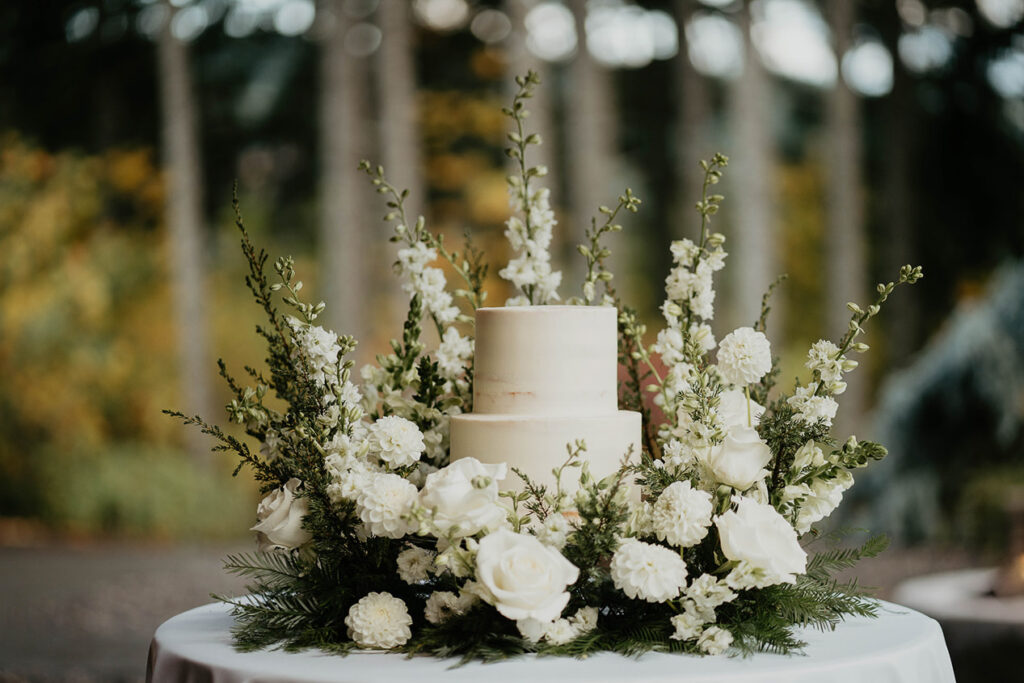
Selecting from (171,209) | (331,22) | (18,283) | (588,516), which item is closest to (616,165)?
(331,22)

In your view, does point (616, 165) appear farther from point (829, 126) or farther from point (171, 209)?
point (171, 209)

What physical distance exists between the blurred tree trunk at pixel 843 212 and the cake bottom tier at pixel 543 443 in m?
9.82

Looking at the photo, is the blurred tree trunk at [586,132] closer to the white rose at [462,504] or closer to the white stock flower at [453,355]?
the white stock flower at [453,355]

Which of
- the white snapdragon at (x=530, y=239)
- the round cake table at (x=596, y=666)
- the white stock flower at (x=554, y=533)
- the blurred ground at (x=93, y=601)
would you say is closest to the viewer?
the round cake table at (x=596, y=666)

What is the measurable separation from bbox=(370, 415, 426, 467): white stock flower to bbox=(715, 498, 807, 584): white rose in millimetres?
545

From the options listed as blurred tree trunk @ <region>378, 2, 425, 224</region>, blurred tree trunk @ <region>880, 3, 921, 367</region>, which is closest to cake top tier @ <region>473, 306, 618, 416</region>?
blurred tree trunk @ <region>378, 2, 425, 224</region>

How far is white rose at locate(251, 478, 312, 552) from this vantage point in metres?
1.95

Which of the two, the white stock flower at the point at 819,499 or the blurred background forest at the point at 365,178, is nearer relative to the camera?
the white stock flower at the point at 819,499

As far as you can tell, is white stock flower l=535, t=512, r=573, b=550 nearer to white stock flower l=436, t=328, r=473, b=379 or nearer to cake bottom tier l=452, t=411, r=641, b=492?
cake bottom tier l=452, t=411, r=641, b=492

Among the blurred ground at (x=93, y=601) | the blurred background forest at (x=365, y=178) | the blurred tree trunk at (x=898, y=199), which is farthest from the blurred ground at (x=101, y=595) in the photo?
the blurred tree trunk at (x=898, y=199)

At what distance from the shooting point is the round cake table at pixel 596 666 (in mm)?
1600

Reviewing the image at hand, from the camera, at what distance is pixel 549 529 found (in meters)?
1.82

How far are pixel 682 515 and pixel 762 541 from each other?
4.9 inches

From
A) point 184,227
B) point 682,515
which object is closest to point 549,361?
point 682,515
